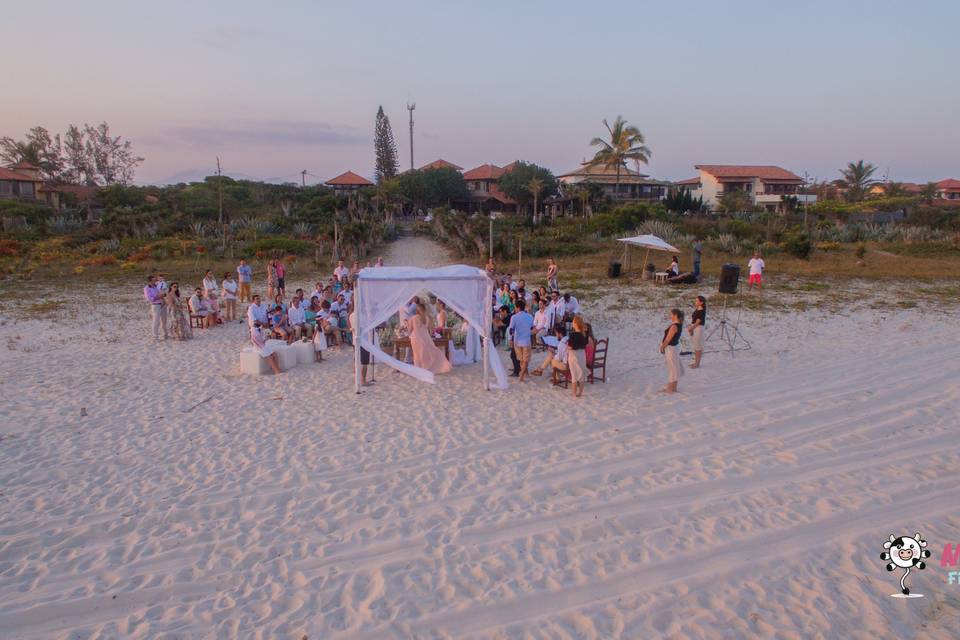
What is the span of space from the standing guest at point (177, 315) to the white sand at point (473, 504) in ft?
8.26

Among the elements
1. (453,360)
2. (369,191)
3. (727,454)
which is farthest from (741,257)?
(369,191)

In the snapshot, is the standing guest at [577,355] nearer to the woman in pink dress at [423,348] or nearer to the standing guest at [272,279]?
the woman in pink dress at [423,348]

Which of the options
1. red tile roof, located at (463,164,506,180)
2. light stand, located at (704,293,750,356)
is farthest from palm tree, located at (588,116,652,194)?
light stand, located at (704,293,750,356)

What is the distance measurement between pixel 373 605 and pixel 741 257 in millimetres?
23835

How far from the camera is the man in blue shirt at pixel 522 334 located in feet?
29.1

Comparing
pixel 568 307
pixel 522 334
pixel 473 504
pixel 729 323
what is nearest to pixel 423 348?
pixel 522 334

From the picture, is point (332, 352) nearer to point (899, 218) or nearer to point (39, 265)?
point (39, 265)

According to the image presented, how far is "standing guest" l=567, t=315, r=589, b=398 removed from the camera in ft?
26.3

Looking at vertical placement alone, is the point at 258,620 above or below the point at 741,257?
below

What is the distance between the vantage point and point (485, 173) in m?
53.2

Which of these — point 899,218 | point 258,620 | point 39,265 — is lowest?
point 258,620

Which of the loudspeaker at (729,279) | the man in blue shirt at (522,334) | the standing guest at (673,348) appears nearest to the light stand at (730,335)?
the loudspeaker at (729,279)

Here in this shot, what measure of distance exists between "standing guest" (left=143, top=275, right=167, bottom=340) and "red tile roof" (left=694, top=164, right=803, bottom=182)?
166 ft

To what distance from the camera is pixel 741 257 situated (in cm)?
2444
